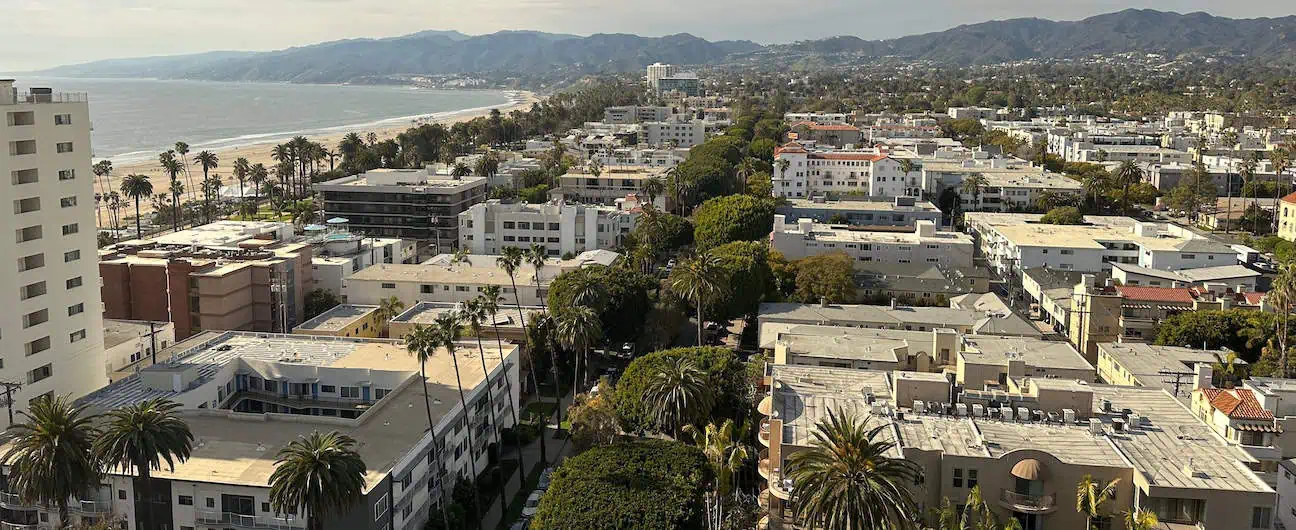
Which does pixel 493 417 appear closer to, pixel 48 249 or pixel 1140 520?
pixel 48 249

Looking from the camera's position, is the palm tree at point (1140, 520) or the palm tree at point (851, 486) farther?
the palm tree at point (1140, 520)

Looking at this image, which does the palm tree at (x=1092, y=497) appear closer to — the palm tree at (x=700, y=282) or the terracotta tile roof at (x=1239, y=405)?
the terracotta tile roof at (x=1239, y=405)

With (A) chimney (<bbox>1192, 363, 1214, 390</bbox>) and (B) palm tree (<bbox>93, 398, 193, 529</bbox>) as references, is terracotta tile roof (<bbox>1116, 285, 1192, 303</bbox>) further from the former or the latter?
(B) palm tree (<bbox>93, 398, 193, 529</bbox>)

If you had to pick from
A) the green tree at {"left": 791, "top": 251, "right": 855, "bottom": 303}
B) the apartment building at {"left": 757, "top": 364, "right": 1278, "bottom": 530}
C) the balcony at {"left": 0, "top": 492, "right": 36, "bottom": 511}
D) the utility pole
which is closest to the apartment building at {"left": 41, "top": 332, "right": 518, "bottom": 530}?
the balcony at {"left": 0, "top": 492, "right": 36, "bottom": 511}

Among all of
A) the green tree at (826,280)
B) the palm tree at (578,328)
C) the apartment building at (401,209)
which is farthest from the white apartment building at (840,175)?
the palm tree at (578,328)

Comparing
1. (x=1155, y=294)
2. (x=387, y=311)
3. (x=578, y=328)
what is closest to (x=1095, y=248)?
(x=1155, y=294)

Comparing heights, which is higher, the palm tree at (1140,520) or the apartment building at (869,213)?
the apartment building at (869,213)

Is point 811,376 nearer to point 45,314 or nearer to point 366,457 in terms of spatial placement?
point 366,457
